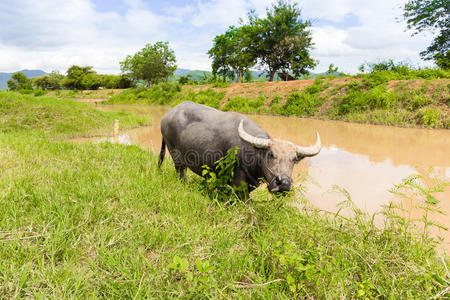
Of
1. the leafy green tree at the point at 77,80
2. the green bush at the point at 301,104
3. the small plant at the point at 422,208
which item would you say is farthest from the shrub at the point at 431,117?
the leafy green tree at the point at 77,80

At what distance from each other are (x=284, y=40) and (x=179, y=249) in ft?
92.3

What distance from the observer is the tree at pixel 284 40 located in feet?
86.0

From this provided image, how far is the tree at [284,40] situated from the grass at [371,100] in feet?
30.6

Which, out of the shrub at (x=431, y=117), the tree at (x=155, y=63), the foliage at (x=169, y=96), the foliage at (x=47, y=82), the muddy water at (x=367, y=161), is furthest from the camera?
the foliage at (x=47, y=82)

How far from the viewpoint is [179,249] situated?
6.47 ft

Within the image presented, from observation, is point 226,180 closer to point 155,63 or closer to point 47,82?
point 155,63

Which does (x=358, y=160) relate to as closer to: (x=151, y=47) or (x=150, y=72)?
(x=150, y=72)

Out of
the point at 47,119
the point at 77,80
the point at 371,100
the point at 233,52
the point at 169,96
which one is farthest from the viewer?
the point at 77,80

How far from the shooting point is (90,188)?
2.76 m

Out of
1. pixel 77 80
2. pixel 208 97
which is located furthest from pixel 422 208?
pixel 77 80

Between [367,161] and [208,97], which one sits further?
[208,97]

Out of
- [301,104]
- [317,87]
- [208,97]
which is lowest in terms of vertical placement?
[301,104]

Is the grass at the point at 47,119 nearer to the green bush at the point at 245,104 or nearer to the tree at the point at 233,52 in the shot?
the green bush at the point at 245,104

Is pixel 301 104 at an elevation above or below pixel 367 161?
above
